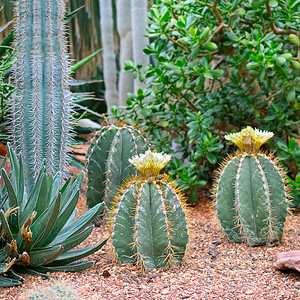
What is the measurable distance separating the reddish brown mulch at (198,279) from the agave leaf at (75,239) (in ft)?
0.46

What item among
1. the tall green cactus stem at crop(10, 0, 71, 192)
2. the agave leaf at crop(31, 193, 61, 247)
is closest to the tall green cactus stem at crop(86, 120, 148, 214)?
the tall green cactus stem at crop(10, 0, 71, 192)

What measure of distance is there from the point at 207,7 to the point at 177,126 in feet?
A: 3.61

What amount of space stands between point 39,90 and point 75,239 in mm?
1256

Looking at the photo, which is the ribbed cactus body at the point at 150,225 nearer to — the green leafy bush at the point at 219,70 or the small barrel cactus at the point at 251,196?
the small barrel cactus at the point at 251,196

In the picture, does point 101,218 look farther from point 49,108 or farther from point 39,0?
point 39,0

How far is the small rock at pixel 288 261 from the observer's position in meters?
2.02

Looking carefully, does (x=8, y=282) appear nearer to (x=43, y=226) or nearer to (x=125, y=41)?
(x=43, y=226)

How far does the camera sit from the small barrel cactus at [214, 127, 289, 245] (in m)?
2.50

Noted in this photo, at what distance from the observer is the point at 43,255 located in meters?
2.02

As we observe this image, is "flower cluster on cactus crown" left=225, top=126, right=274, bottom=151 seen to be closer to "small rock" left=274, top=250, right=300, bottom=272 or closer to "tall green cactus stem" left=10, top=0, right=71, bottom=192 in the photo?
"small rock" left=274, top=250, right=300, bottom=272

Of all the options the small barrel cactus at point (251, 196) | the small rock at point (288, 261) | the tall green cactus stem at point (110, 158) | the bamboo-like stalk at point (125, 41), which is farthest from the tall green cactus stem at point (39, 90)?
the bamboo-like stalk at point (125, 41)

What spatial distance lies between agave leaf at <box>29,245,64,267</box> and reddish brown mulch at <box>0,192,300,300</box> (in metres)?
0.07

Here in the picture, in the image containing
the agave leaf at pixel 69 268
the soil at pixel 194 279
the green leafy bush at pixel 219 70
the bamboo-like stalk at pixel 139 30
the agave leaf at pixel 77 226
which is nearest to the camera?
the soil at pixel 194 279

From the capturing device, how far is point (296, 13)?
3.35 m
